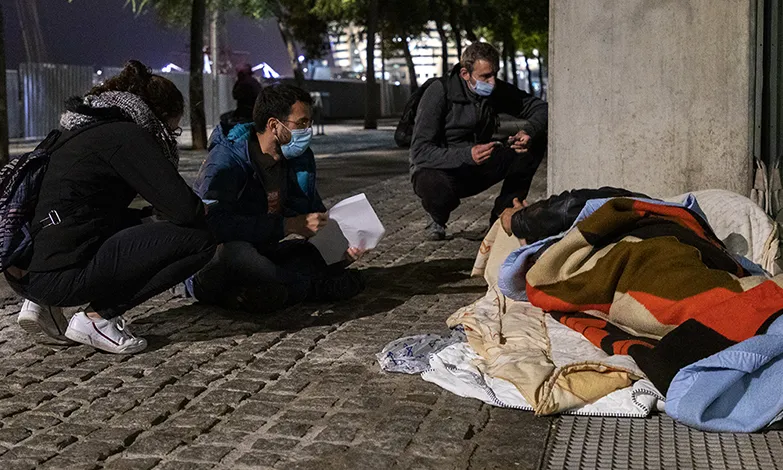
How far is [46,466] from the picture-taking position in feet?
12.6

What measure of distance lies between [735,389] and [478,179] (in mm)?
4764

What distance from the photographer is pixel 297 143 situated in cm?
633

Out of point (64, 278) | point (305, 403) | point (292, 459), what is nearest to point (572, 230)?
point (305, 403)

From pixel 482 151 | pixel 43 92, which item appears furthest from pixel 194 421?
pixel 43 92

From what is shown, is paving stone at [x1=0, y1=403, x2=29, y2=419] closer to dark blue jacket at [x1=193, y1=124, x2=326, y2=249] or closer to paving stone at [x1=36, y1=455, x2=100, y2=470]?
paving stone at [x1=36, y1=455, x2=100, y2=470]

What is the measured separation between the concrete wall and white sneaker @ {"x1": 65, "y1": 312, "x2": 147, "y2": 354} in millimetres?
3583

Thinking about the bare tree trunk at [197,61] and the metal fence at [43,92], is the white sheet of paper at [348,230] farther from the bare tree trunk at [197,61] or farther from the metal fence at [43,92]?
the metal fence at [43,92]

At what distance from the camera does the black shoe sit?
21.5ft

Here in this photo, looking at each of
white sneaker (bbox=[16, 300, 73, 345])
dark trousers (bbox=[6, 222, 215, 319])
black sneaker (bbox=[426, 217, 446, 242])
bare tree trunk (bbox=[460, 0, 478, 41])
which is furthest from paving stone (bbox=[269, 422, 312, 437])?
bare tree trunk (bbox=[460, 0, 478, 41])

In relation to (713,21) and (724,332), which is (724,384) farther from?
(713,21)

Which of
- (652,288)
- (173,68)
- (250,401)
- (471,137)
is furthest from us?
(173,68)

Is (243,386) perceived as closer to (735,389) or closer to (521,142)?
(735,389)

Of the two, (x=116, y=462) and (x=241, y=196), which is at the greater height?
(x=241, y=196)

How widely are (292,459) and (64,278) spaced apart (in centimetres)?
190
